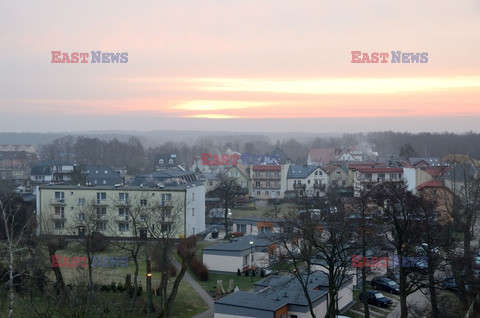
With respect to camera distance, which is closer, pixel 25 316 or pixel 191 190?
pixel 25 316

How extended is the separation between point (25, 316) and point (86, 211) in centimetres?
1304

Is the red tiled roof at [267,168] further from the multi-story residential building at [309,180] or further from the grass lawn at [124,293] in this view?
the grass lawn at [124,293]

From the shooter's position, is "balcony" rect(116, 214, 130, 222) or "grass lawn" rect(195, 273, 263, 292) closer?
"grass lawn" rect(195, 273, 263, 292)

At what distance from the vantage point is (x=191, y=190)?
2727 cm

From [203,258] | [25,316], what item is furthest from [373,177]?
[25,316]

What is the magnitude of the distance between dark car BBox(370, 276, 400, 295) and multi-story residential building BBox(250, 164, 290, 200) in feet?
80.9

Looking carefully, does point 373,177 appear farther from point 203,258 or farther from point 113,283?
point 113,283

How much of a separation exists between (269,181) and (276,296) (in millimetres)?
28376

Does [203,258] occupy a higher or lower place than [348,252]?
lower

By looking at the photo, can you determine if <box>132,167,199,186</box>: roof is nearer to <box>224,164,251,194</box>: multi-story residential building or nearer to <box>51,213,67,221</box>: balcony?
<box>51,213,67,221</box>: balcony

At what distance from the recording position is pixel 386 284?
1809 cm

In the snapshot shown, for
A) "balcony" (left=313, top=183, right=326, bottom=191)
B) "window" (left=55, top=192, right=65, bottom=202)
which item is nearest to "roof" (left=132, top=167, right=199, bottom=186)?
"window" (left=55, top=192, right=65, bottom=202)

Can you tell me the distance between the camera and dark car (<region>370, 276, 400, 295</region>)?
59.1 ft

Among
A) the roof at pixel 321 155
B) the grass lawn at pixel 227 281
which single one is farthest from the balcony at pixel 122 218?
the roof at pixel 321 155
